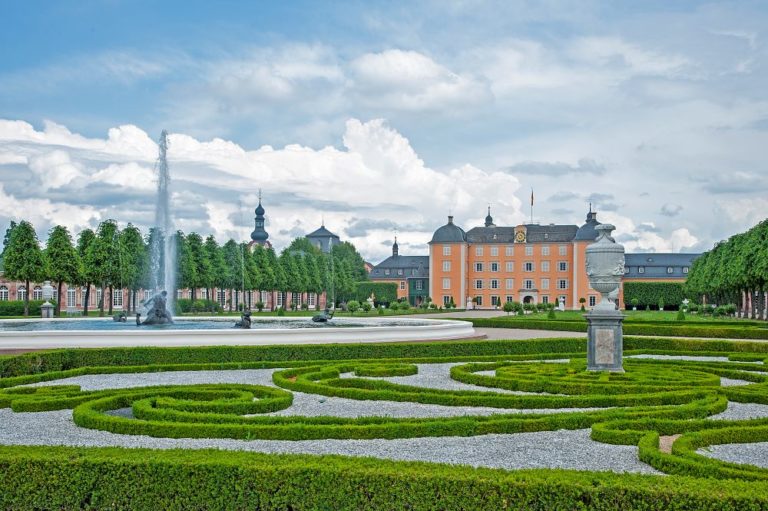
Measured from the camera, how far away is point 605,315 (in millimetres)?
12508

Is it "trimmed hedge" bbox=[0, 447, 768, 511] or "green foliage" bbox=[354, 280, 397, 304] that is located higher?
"green foliage" bbox=[354, 280, 397, 304]

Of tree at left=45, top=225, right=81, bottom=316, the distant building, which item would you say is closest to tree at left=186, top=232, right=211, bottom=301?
tree at left=45, top=225, right=81, bottom=316

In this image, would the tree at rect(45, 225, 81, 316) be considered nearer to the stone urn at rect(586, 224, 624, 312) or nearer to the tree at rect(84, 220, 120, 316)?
the tree at rect(84, 220, 120, 316)

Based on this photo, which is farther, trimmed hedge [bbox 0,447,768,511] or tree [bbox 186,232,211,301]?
tree [bbox 186,232,211,301]

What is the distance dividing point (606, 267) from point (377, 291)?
69402 mm

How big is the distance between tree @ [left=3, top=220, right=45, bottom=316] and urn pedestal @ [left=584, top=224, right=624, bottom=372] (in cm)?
3689

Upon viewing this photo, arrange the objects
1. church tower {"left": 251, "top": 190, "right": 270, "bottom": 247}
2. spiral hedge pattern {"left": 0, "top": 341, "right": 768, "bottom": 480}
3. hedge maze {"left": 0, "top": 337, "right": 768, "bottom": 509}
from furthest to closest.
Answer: church tower {"left": 251, "top": 190, "right": 270, "bottom": 247}, spiral hedge pattern {"left": 0, "top": 341, "right": 768, "bottom": 480}, hedge maze {"left": 0, "top": 337, "right": 768, "bottom": 509}

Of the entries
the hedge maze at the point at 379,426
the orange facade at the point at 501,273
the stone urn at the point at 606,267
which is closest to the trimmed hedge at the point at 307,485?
the hedge maze at the point at 379,426

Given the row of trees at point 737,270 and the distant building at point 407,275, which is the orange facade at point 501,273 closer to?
the distant building at point 407,275

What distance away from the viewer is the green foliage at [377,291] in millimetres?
81250

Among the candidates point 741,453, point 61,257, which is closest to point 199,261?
point 61,257

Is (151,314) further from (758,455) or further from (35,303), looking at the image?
(35,303)

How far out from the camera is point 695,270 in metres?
69.4

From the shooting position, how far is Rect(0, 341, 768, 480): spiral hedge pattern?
7.85 m
